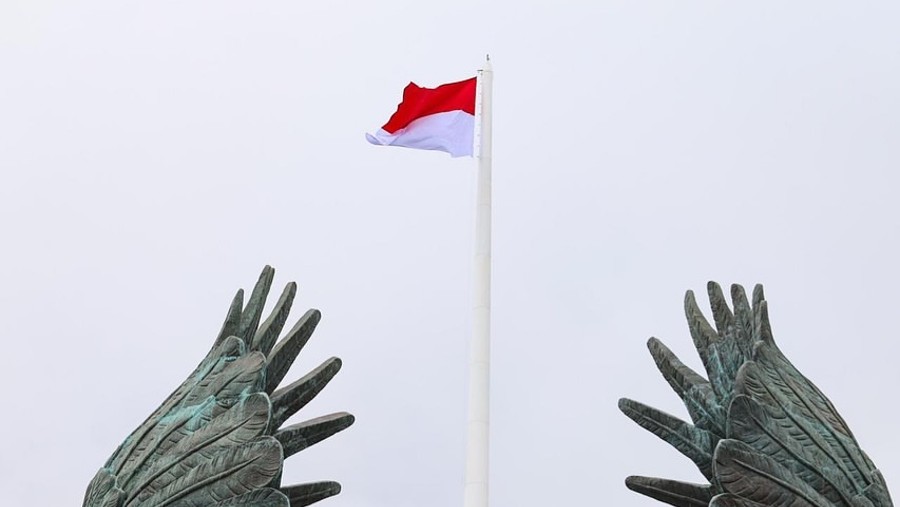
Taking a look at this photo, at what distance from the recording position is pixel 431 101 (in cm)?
1862

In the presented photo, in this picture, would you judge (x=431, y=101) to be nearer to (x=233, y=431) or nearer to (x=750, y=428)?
(x=233, y=431)

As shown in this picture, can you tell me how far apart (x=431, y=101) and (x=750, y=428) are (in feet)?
20.6

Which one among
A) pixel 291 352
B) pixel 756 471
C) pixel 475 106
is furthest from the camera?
pixel 475 106

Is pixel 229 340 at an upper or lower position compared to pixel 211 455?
upper

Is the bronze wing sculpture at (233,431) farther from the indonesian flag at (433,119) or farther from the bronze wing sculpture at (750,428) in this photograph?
the bronze wing sculpture at (750,428)

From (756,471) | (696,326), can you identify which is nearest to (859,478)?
(756,471)

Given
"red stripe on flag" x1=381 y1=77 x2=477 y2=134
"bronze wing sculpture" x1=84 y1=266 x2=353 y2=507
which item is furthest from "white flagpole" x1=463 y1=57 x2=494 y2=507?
"bronze wing sculpture" x1=84 y1=266 x2=353 y2=507

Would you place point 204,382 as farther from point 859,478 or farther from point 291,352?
point 859,478

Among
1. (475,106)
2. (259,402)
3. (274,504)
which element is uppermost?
(475,106)

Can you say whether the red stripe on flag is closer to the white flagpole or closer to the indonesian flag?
the indonesian flag

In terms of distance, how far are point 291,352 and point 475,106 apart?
442 centimetres

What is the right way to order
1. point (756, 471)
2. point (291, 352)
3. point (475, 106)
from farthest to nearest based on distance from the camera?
point (475, 106)
point (291, 352)
point (756, 471)

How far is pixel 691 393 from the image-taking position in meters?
15.7

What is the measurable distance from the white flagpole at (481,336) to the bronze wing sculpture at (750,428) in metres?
1.71
